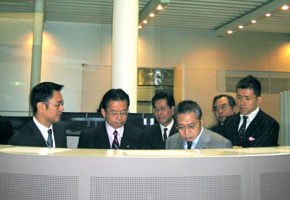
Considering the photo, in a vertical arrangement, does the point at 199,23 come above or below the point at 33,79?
above

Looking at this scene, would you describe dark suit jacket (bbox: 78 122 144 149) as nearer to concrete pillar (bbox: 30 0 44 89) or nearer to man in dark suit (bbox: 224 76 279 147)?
man in dark suit (bbox: 224 76 279 147)

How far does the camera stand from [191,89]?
33.8 feet

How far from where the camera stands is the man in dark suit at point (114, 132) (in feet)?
9.30

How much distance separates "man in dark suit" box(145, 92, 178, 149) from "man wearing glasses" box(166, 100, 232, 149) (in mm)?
811

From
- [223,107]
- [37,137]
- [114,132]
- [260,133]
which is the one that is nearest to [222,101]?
[223,107]

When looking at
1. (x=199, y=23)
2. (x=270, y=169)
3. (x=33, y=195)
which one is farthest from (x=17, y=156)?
(x=199, y=23)

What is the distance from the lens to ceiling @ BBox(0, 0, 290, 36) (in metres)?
8.09

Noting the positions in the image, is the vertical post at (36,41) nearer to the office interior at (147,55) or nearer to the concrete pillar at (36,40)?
the concrete pillar at (36,40)

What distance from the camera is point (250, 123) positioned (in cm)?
281

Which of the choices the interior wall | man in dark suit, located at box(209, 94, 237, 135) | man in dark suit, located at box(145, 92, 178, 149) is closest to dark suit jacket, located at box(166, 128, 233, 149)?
man in dark suit, located at box(145, 92, 178, 149)

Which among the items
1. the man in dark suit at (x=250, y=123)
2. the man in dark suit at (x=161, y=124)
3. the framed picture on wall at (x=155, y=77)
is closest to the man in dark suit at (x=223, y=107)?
the man in dark suit at (x=161, y=124)

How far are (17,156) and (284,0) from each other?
24.5ft

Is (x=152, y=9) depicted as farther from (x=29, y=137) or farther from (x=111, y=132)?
(x=29, y=137)

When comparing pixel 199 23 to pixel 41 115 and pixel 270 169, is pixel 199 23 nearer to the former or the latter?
pixel 41 115
